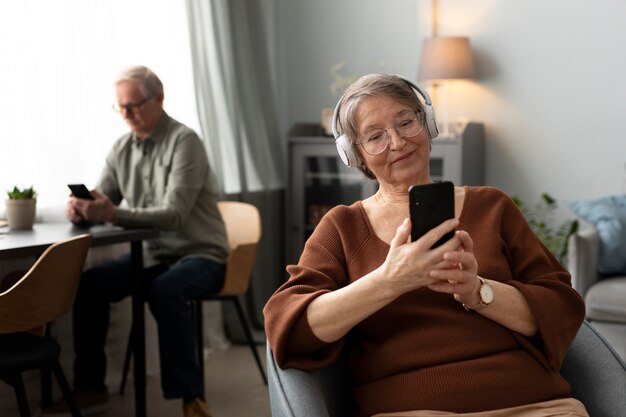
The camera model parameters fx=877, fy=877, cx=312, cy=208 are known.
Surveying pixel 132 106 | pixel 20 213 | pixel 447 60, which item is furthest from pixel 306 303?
pixel 447 60


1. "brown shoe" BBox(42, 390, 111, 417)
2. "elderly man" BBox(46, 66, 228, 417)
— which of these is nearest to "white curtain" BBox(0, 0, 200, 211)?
Result: "elderly man" BBox(46, 66, 228, 417)

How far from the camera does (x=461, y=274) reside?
154 cm

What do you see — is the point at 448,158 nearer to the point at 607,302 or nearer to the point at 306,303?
the point at 607,302

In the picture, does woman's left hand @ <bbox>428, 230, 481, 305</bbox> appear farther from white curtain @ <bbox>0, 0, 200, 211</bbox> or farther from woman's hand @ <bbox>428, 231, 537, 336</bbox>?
white curtain @ <bbox>0, 0, 200, 211</bbox>

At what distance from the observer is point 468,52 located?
437 cm

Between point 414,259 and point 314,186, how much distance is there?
3.16 m

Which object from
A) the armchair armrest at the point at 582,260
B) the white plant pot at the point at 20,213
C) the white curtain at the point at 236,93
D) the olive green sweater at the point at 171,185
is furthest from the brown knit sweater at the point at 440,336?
the white curtain at the point at 236,93

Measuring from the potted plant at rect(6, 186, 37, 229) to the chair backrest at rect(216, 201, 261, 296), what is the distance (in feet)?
2.61

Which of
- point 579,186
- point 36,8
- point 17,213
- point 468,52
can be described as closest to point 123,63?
point 36,8

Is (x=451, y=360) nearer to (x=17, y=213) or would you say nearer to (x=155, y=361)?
(x=17, y=213)

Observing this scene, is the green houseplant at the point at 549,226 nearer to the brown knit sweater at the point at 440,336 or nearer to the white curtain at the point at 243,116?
the white curtain at the point at 243,116

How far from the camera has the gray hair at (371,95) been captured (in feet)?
5.92

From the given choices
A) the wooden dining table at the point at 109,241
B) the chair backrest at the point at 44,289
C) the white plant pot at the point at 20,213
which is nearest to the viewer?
the chair backrest at the point at 44,289

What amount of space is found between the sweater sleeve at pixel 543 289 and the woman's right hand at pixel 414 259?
0.76 ft
